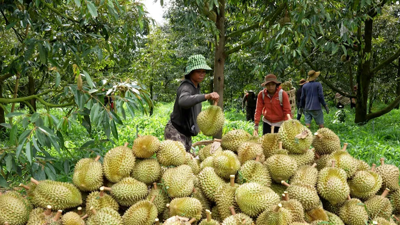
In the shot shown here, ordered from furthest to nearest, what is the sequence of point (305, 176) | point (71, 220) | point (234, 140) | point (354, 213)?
1. point (234, 140)
2. point (305, 176)
3. point (354, 213)
4. point (71, 220)

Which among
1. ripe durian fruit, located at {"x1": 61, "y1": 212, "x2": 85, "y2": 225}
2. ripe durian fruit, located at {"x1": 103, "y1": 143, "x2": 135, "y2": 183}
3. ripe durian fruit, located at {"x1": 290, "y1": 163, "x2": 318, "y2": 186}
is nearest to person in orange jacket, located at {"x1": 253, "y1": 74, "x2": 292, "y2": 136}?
ripe durian fruit, located at {"x1": 290, "y1": 163, "x2": 318, "y2": 186}

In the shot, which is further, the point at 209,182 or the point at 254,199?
the point at 209,182

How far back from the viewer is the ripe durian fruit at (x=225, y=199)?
67.1 inches

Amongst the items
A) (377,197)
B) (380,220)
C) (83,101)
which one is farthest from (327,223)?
(83,101)

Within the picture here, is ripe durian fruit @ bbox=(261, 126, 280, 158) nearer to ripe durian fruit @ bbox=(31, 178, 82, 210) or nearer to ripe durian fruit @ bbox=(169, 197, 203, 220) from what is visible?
ripe durian fruit @ bbox=(169, 197, 203, 220)

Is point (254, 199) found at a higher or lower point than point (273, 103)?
lower

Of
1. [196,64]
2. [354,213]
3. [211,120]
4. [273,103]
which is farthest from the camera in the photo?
[273,103]

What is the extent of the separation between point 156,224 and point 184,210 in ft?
0.56

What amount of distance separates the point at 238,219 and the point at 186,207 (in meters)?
0.28

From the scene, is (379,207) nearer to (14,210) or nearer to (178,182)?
(178,182)

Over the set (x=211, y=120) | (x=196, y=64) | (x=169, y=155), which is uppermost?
(x=196, y=64)

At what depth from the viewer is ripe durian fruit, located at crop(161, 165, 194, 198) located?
5.71 feet

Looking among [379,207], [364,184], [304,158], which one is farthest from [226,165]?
[379,207]

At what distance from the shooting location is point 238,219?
156 cm
